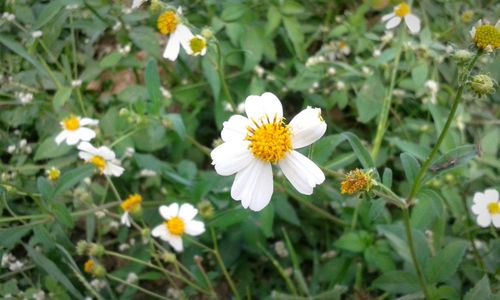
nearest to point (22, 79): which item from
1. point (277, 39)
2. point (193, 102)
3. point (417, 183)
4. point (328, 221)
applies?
point (193, 102)

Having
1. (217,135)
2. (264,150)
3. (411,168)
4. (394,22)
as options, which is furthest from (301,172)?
(217,135)

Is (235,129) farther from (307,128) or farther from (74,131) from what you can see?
(74,131)

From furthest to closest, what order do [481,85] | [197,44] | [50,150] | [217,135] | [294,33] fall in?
[217,135], [294,33], [50,150], [197,44], [481,85]

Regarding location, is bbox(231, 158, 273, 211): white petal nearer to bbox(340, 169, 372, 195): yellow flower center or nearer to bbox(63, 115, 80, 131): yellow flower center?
bbox(340, 169, 372, 195): yellow flower center

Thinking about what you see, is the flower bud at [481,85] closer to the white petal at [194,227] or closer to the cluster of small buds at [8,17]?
the white petal at [194,227]

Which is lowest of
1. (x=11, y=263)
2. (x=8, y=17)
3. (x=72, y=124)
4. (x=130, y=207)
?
(x=11, y=263)

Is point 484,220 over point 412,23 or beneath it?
beneath

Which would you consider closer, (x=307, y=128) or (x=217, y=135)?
(x=307, y=128)
